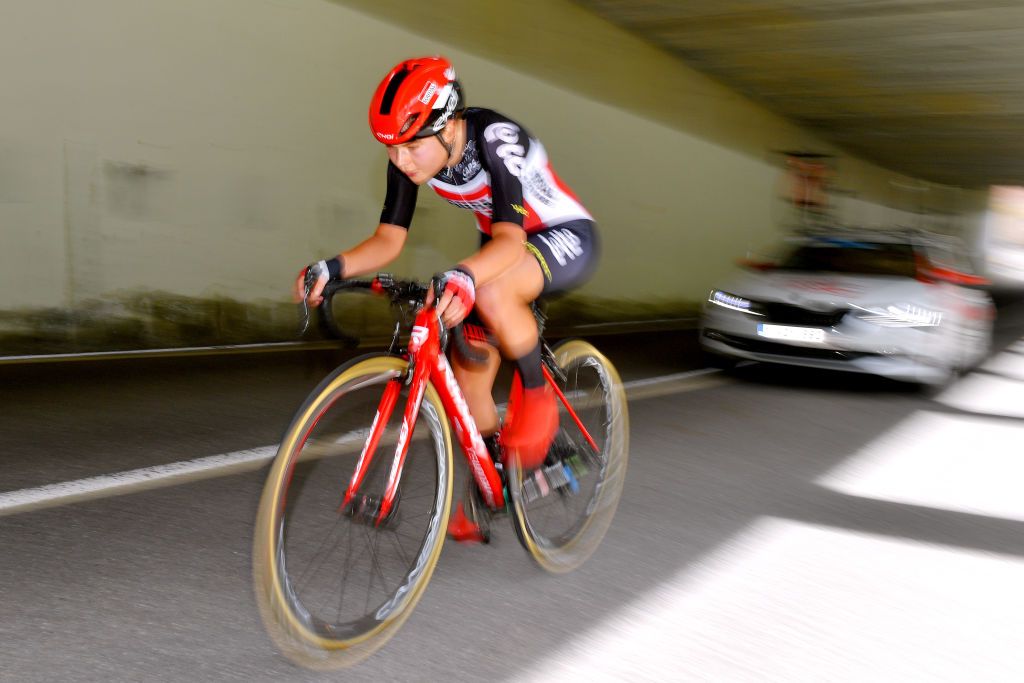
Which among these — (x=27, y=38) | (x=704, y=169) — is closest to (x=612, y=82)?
(x=704, y=169)

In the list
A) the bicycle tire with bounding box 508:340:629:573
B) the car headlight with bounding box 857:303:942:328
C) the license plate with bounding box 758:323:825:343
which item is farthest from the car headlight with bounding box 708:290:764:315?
the bicycle tire with bounding box 508:340:629:573

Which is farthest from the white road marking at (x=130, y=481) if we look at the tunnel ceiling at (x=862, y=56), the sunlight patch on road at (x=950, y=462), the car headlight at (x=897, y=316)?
the tunnel ceiling at (x=862, y=56)

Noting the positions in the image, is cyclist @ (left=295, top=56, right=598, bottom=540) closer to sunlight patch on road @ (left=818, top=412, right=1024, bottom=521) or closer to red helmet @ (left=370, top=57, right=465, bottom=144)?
red helmet @ (left=370, top=57, right=465, bottom=144)

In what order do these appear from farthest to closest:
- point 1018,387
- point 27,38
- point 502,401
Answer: point 1018,387, point 27,38, point 502,401

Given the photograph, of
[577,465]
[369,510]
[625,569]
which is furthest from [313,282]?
[625,569]

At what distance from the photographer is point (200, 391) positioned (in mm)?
6844

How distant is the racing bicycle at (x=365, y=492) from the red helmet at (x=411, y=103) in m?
0.41

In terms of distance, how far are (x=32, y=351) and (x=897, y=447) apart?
681cm

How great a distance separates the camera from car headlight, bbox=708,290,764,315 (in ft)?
28.3

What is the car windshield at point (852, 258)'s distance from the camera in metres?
8.66

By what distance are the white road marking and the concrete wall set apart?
4.12m

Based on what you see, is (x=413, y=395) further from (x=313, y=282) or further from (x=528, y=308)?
(x=528, y=308)

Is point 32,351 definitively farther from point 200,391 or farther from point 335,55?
point 335,55

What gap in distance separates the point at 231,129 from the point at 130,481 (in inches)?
235
